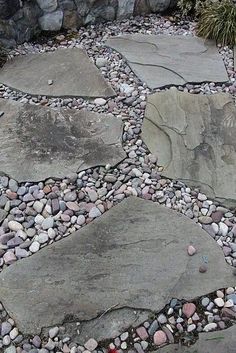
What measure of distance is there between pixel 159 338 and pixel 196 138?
1.16 m

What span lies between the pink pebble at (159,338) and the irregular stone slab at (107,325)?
69mm

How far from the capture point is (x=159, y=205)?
6.98 ft

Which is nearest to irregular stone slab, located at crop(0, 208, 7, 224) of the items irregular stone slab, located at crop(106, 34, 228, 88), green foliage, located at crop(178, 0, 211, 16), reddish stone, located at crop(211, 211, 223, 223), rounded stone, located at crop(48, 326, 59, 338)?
rounded stone, located at crop(48, 326, 59, 338)

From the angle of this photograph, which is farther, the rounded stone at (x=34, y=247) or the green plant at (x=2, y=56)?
the green plant at (x=2, y=56)

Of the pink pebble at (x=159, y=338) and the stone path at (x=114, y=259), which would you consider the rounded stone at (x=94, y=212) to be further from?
the pink pebble at (x=159, y=338)

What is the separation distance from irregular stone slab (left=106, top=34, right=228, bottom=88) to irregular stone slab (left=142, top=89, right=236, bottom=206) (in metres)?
0.22

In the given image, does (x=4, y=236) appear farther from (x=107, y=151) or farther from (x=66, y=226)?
(x=107, y=151)

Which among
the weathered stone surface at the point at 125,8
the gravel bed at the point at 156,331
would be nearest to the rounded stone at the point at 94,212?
the gravel bed at the point at 156,331

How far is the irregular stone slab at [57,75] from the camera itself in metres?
2.87

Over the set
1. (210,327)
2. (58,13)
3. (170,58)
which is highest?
(58,13)

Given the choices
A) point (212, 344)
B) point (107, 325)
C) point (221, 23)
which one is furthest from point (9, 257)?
point (221, 23)

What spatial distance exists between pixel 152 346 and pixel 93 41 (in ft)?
8.06

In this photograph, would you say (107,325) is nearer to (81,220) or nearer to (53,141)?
(81,220)

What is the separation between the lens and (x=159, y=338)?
1663mm
